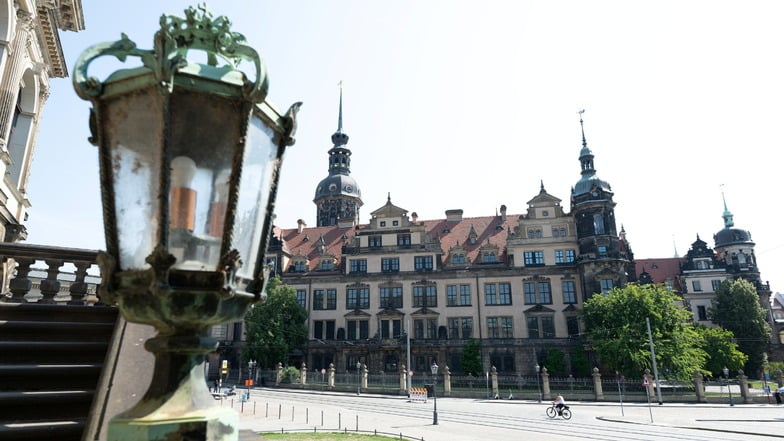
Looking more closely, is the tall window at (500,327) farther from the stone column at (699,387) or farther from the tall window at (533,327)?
the stone column at (699,387)

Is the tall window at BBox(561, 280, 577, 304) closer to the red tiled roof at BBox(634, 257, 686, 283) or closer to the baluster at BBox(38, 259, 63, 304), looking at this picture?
the red tiled roof at BBox(634, 257, 686, 283)

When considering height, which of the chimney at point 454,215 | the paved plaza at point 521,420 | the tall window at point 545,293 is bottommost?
the paved plaza at point 521,420

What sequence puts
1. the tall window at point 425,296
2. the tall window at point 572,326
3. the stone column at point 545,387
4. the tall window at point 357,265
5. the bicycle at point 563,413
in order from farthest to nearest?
1. the tall window at point 357,265
2. the tall window at point 425,296
3. the tall window at point 572,326
4. the stone column at point 545,387
5. the bicycle at point 563,413

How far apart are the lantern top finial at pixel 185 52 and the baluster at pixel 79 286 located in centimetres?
479

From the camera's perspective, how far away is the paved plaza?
16.8 m

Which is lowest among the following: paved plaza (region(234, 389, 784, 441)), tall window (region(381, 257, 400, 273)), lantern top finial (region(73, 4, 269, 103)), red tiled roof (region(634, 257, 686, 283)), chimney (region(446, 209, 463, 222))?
paved plaza (region(234, 389, 784, 441))

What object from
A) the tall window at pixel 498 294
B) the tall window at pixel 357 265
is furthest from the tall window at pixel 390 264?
the tall window at pixel 498 294

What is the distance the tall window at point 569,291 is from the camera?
133 feet

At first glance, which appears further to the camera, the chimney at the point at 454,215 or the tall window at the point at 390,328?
the chimney at the point at 454,215

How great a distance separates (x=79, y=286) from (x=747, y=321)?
59305mm

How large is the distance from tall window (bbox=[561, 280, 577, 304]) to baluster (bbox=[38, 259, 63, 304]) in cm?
4054

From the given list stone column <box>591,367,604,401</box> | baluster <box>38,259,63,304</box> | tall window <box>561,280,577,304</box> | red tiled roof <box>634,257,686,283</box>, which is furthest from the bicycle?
red tiled roof <box>634,257,686,283</box>

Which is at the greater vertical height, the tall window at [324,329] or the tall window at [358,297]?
the tall window at [358,297]

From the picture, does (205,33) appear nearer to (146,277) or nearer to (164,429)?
(146,277)
